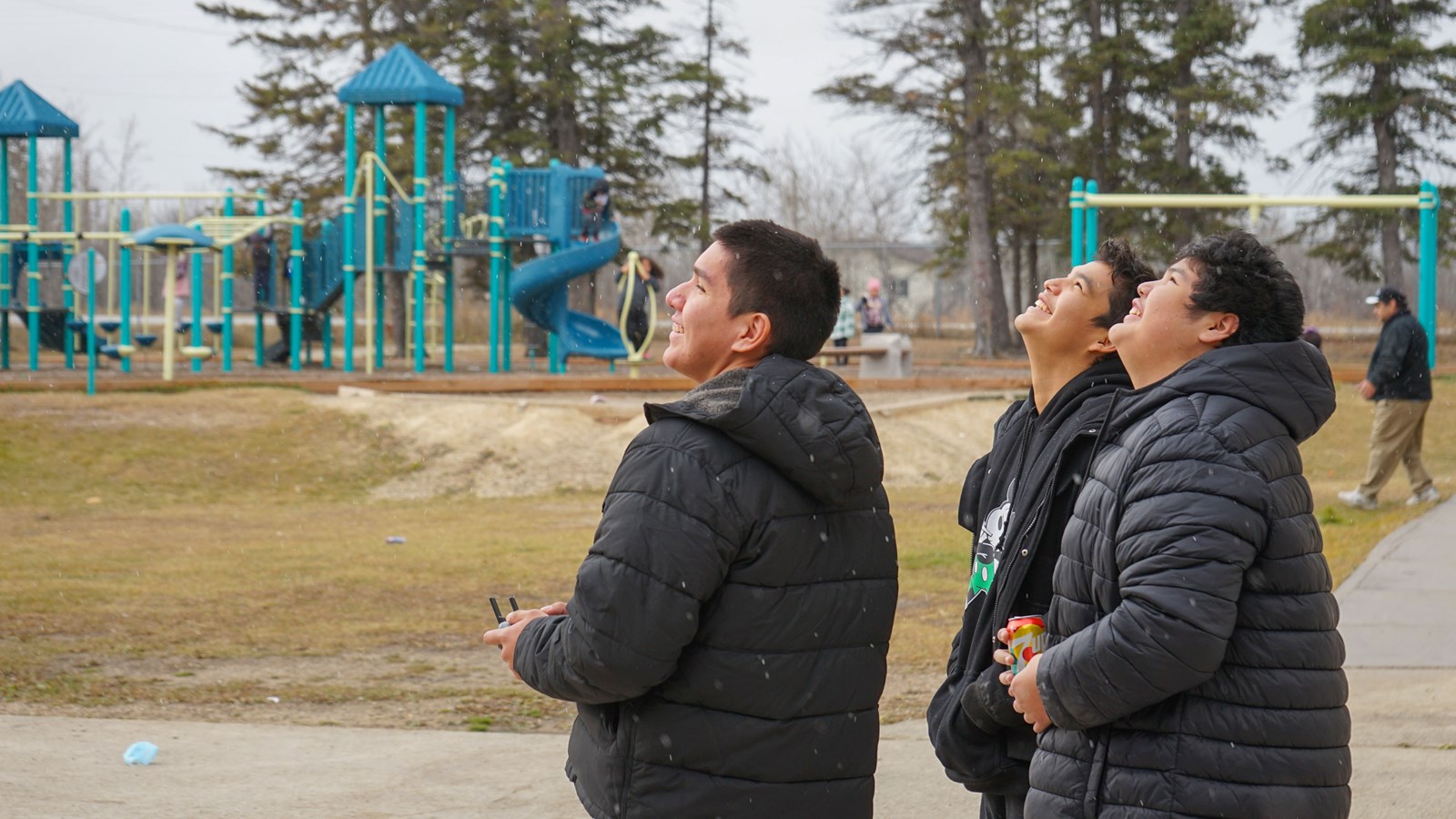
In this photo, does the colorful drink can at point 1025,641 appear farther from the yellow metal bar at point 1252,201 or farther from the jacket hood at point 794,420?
the yellow metal bar at point 1252,201

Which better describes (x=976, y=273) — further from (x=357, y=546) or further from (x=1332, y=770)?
(x=1332, y=770)

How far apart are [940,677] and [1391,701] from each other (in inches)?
78.2

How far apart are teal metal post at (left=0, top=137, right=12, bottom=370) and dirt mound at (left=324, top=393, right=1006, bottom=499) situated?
781 cm

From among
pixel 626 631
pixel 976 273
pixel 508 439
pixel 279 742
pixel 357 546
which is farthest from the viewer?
pixel 976 273

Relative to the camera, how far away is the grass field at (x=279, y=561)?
6.75 metres

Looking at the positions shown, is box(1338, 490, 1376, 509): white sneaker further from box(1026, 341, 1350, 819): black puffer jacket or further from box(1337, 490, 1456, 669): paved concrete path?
box(1026, 341, 1350, 819): black puffer jacket

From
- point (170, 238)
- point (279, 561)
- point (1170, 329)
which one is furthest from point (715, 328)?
point (170, 238)

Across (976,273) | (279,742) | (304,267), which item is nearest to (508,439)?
(304,267)

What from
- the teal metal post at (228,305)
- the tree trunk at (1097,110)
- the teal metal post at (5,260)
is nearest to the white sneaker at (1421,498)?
the teal metal post at (228,305)

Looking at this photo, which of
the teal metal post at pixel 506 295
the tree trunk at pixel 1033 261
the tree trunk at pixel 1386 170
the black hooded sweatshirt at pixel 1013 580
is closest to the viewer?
the black hooded sweatshirt at pixel 1013 580

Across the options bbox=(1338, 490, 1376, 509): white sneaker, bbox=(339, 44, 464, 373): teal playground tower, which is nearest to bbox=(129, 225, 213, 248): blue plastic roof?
bbox=(339, 44, 464, 373): teal playground tower

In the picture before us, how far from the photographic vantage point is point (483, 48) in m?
33.0

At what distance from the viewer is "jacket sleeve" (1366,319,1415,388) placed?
12094 millimetres

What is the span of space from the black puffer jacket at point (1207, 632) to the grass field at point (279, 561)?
3.85m
